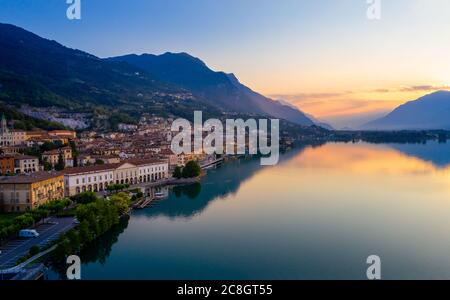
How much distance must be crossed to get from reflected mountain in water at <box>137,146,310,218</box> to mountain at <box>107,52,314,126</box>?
41.0 meters

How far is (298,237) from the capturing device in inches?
207

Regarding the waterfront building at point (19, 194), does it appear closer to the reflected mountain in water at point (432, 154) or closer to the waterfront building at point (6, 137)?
the waterfront building at point (6, 137)

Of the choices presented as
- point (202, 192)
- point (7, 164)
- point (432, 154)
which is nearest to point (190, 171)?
point (202, 192)

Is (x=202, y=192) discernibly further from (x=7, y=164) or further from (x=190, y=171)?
(x=7, y=164)

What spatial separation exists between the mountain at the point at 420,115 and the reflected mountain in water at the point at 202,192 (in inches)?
2727

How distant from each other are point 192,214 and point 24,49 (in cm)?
3225

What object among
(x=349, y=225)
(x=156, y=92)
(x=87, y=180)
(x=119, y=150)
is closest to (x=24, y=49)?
(x=156, y=92)

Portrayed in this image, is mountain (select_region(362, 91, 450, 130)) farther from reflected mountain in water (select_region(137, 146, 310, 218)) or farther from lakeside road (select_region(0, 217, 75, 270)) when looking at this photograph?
lakeside road (select_region(0, 217, 75, 270))

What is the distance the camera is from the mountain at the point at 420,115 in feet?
254

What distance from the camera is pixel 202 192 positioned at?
9.08 meters

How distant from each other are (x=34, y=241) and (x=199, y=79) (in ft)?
189

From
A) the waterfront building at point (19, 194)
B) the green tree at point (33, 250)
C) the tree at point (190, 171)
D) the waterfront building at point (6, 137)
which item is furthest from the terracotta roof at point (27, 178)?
the waterfront building at point (6, 137)

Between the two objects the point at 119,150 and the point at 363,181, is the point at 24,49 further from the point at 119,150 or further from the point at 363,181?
the point at 363,181

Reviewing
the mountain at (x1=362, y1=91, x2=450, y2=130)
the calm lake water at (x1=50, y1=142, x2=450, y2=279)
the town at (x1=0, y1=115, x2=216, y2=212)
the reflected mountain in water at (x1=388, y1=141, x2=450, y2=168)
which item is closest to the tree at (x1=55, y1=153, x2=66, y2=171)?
the town at (x1=0, y1=115, x2=216, y2=212)
